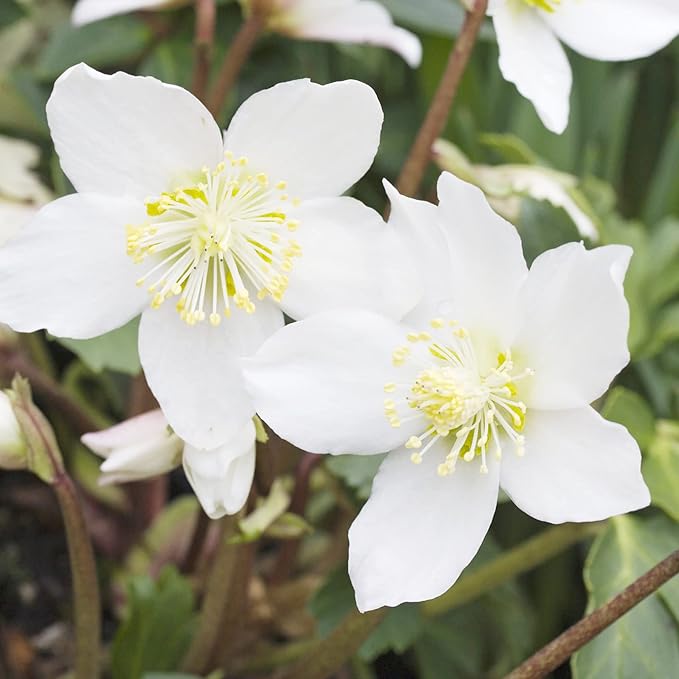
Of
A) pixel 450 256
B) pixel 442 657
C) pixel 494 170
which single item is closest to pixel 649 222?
pixel 494 170

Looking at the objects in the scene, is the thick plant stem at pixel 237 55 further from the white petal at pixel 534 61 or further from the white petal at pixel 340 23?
the white petal at pixel 534 61

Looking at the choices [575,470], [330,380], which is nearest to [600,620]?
[575,470]

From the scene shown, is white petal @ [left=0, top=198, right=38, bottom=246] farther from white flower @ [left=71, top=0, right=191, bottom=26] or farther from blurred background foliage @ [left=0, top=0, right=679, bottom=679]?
white flower @ [left=71, top=0, right=191, bottom=26]

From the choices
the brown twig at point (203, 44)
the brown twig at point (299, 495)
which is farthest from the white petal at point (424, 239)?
the brown twig at point (203, 44)

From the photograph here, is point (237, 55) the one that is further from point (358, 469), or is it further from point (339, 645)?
point (339, 645)

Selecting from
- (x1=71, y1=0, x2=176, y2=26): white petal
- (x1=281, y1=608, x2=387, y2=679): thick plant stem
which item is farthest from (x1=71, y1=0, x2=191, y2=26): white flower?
(x1=281, y1=608, x2=387, y2=679): thick plant stem
